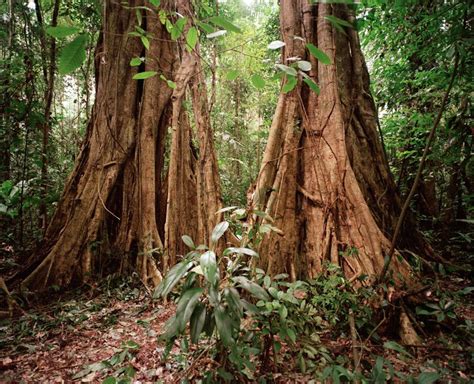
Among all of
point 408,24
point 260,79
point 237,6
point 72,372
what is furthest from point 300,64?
point 237,6

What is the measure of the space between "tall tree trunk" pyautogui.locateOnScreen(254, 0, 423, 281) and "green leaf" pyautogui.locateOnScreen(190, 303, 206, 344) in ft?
4.45

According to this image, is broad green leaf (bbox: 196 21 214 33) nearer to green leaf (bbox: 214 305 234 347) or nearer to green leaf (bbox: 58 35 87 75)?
green leaf (bbox: 58 35 87 75)

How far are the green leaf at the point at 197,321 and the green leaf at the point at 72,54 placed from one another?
106 cm

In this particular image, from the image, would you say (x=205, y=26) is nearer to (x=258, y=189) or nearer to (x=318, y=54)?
(x=318, y=54)

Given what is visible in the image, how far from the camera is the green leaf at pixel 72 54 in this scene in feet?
2.87

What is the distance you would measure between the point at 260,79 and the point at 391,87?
439 centimetres

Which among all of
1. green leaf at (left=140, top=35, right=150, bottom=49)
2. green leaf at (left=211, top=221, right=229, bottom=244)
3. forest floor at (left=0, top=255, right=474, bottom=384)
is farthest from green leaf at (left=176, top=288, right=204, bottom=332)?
green leaf at (left=140, top=35, right=150, bottom=49)

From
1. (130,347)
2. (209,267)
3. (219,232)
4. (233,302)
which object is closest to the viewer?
(209,267)

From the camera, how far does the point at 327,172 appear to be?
2900 mm

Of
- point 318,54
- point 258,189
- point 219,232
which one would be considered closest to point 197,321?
point 219,232

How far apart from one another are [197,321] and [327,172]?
209cm

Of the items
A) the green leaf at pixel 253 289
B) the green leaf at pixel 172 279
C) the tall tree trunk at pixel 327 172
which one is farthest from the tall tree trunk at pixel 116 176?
the green leaf at pixel 253 289

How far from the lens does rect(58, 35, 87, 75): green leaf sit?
0.87 metres

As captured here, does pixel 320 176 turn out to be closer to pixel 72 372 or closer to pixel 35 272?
pixel 72 372
